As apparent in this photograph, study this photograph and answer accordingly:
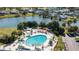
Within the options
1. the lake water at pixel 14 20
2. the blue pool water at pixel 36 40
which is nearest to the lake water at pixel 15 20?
the lake water at pixel 14 20

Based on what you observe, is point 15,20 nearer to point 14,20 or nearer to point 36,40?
point 14,20

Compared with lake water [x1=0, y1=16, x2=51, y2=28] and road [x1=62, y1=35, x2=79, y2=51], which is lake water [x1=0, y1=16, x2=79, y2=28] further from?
road [x1=62, y1=35, x2=79, y2=51]

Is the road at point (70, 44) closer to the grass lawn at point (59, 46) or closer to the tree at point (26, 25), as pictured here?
the grass lawn at point (59, 46)

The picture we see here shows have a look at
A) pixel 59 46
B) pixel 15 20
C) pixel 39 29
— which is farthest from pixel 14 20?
pixel 59 46

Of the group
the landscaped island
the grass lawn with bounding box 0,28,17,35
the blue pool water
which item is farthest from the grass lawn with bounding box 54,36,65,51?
the grass lawn with bounding box 0,28,17,35

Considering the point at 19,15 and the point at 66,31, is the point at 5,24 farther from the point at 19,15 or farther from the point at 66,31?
the point at 66,31
